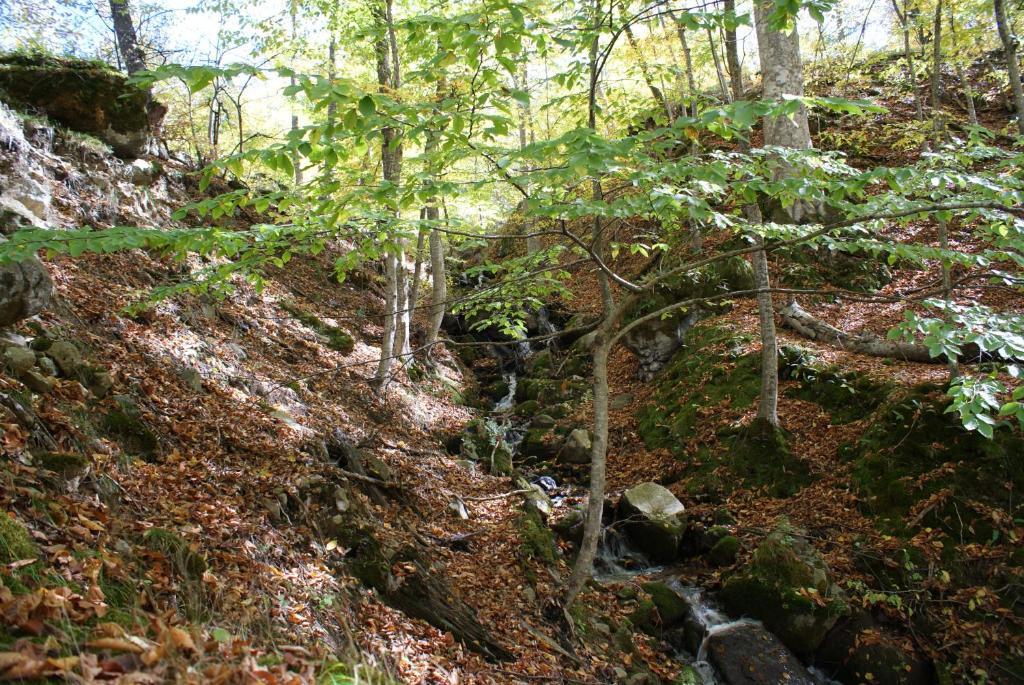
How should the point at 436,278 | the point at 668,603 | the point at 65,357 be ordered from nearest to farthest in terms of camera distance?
the point at 65,357 → the point at 668,603 → the point at 436,278

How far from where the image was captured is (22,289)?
13.5ft

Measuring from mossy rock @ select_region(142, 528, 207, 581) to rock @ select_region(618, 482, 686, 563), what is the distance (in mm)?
5173

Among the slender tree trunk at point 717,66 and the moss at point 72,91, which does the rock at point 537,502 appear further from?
the moss at point 72,91

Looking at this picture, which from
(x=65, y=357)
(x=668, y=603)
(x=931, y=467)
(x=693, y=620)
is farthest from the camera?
(x=931, y=467)

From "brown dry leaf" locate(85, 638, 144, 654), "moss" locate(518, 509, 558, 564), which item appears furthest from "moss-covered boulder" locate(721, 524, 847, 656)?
"brown dry leaf" locate(85, 638, 144, 654)

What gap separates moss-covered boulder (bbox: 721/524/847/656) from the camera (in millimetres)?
5684

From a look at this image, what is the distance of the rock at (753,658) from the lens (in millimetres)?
5340

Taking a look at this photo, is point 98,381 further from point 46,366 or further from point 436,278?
point 436,278

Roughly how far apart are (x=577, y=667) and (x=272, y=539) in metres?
2.78

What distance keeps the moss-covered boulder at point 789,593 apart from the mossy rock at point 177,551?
5.42 metres

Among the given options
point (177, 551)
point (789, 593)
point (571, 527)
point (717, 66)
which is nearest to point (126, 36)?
point (177, 551)

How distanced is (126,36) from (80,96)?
3581 millimetres

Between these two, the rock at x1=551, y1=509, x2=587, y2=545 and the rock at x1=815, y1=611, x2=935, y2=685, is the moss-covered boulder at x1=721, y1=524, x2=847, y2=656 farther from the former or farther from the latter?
the rock at x1=551, y1=509, x2=587, y2=545

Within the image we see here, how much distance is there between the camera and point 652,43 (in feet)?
37.1
